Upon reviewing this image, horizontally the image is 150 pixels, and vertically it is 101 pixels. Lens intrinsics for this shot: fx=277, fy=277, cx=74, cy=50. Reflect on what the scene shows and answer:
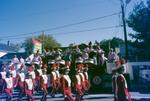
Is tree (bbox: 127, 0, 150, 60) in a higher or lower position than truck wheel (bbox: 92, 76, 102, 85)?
higher

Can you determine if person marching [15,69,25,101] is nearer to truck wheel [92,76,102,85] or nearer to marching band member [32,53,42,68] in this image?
→ marching band member [32,53,42,68]

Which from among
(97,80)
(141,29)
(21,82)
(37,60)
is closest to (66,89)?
(21,82)

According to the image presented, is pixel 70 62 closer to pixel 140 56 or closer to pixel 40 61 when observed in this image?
pixel 40 61

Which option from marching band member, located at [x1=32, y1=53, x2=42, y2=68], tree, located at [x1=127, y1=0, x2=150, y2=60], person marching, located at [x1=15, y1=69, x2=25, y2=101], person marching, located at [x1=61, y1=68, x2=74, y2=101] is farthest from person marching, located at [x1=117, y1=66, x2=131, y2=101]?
tree, located at [x1=127, y1=0, x2=150, y2=60]

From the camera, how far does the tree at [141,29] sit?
30648 mm

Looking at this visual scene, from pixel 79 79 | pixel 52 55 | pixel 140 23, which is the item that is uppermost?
pixel 140 23

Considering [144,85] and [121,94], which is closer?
[121,94]

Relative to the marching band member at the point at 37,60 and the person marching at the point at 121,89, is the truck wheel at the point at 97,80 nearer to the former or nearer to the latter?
the marching band member at the point at 37,60

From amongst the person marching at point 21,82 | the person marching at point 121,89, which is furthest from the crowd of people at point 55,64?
the person marching at point 121,89

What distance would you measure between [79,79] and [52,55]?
8.35 meters

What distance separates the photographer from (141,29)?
101 feet

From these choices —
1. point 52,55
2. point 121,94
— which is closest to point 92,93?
point 52,55

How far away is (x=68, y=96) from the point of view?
11328mm

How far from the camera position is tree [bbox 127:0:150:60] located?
3065cm
